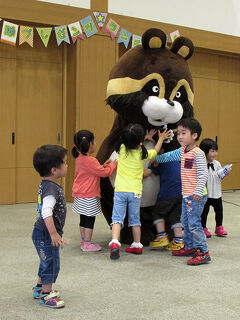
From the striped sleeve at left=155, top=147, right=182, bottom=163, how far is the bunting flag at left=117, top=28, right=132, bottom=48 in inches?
152

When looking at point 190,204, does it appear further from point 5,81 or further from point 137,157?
point 5,81

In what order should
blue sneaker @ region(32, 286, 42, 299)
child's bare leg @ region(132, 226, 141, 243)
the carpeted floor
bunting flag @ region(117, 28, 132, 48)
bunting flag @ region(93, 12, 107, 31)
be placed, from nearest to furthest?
the carpeted floor < blue sneaker @ region(32, 286, 42, 299) < child's bare leg @ region(132, 226, 141, 243) < bunting flag @ region(93, 12, 107, 31) < bunting flag @ region(117, 28, 132, 48)

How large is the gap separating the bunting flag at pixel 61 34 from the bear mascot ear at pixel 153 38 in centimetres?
303

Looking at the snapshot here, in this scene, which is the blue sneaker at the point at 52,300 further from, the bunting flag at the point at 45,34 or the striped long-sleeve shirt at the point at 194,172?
the bunting flag at the point at 45,34

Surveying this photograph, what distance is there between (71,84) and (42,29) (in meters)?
0.98

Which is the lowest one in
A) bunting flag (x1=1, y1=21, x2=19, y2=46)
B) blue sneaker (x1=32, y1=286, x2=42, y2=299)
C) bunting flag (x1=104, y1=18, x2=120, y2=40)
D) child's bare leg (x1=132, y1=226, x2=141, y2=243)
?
blue sneaker (x1=32, y1=286, x2=42, y2=299)

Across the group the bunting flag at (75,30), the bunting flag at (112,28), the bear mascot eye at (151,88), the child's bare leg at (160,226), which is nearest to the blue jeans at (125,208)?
the child's bare leg at (160,226)

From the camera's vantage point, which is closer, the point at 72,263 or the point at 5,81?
the point at 72,263

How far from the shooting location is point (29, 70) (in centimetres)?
754

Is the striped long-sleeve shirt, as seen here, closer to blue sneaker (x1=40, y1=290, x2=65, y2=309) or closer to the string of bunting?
blue sneaker (x1=40, y1=290, x2=65, y2=309)

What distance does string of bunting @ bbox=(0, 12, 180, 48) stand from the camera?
683 cm

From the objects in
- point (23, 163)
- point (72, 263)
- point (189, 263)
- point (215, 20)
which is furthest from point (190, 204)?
point (215, 20)

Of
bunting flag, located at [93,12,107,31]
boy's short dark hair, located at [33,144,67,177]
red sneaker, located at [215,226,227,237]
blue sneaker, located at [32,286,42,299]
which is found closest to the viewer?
boy's short dark hair, located at [33,144,67,177]

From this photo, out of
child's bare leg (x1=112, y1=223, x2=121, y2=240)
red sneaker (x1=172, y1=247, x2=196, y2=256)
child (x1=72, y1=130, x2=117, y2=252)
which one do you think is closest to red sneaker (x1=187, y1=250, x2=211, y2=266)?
red sneaker (x1=172, y1=247, x2=196, y2=256)
